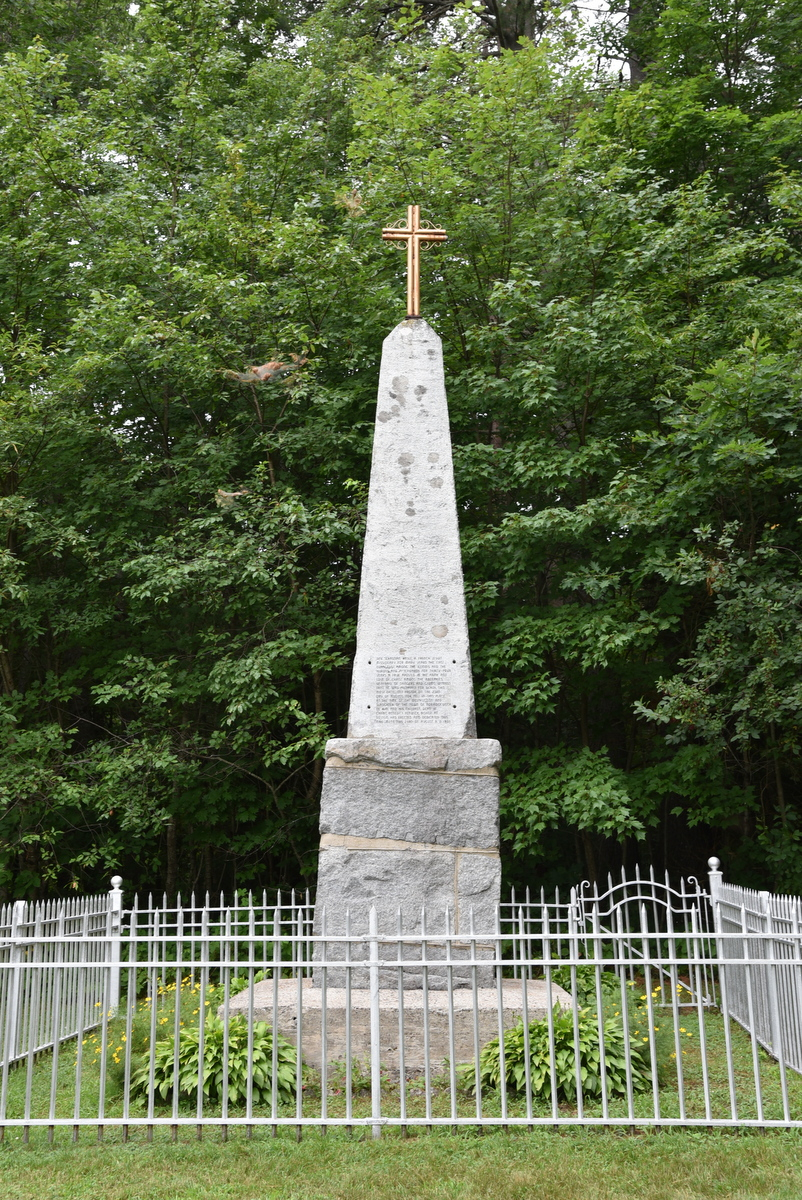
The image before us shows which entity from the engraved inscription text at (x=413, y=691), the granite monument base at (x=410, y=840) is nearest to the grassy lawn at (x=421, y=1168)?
the granite monument base at (x=410, y=840)

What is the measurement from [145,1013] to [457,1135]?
2.58 meters

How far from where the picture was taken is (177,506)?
1169cm

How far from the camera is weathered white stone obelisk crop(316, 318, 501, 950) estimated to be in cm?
647

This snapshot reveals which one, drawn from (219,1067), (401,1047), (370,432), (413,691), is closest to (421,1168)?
(401,1047)

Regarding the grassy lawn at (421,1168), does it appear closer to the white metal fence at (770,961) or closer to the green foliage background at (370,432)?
the white metal fence at (770,961)

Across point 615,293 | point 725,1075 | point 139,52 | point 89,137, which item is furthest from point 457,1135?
point 139,52

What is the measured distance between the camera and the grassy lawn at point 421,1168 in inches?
163

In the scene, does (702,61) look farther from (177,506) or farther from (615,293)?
(177,506)

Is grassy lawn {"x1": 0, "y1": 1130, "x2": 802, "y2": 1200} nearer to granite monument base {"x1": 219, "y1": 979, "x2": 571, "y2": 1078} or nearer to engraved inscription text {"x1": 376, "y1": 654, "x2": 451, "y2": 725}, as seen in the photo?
granite monument base {"x1": 219, "y1": 979, "x2": 571, "y2": 1078}

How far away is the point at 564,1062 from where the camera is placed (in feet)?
17.4

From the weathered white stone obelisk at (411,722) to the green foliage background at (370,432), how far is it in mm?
2802

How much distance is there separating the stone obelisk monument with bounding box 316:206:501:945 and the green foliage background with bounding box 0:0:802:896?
280cm

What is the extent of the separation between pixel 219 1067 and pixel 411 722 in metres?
2.41

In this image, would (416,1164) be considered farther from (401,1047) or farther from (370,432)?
(370,432)
